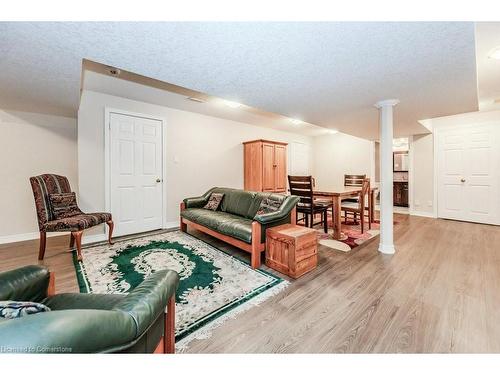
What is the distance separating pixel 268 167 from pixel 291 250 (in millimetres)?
3158

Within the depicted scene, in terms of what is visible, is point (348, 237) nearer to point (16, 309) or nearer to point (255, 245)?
point (255, 245)

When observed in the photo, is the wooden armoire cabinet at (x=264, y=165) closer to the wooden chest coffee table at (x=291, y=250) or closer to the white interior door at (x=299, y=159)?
the white interior door at (x=299, y=159)

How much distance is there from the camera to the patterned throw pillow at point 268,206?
290 cm

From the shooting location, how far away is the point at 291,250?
91.6 inches

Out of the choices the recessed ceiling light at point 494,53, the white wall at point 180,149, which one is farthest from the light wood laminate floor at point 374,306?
the recessed ceiling light at point 494,53

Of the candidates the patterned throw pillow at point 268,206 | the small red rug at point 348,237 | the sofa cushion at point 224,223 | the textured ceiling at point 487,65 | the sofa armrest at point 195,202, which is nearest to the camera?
the textured ceiling at point 487,65

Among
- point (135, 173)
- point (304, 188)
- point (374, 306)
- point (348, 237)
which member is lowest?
point (374, 306)

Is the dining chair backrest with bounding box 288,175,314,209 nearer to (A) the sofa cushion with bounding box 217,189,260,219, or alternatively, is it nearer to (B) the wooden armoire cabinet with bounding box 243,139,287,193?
(A) the sofa cushion with bounding box 217,189,260,219

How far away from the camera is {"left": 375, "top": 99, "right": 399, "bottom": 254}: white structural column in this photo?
3.04 m

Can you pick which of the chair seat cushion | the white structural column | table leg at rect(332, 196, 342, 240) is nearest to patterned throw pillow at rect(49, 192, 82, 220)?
the chair seat cushion

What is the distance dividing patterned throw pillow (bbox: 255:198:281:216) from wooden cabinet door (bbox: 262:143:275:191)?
2111 mm

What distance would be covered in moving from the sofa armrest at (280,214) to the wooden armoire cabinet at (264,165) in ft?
7.62

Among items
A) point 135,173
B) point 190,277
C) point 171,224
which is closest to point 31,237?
point 135,173

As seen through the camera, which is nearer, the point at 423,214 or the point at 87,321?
the point at 87,321
